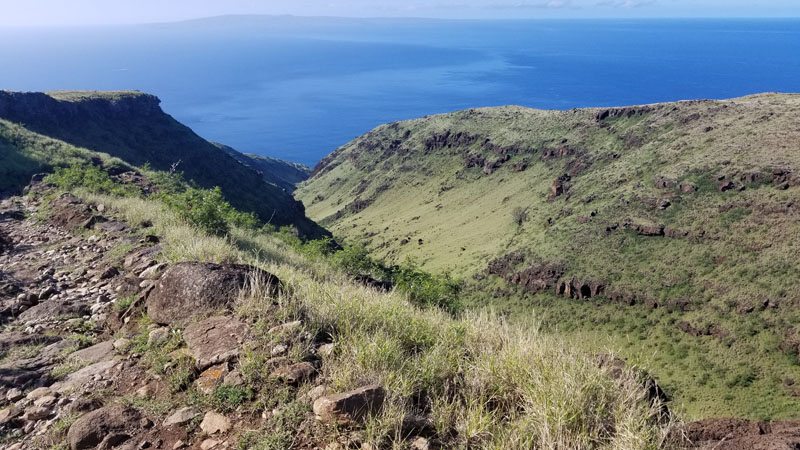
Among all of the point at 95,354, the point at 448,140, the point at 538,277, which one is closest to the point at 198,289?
the point at 95,354

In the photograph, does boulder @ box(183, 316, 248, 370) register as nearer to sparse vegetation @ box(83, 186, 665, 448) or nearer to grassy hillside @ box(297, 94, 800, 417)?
sparse vegetation @ box(83, 186, 665, 448)

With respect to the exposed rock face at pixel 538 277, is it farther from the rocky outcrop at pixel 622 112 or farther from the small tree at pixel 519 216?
the rocky outcrop at pixel 622 112

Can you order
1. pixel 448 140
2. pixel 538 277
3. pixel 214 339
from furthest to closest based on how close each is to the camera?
pixel 448 140 → pixel 538 277 → pixel 214 339

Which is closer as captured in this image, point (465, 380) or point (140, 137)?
point (465, 380)

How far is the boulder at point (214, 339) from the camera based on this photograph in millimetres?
4930

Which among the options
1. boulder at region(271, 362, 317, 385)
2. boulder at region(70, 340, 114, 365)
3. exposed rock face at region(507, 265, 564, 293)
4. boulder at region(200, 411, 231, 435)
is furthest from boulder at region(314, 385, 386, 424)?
exposed rock face at region(507, 265, 564, 293)

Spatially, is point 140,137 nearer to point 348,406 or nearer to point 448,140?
point 448,140

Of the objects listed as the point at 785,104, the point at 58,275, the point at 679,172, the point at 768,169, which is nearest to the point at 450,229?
the point at 679,172

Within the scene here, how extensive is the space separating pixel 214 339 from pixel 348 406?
218 cm

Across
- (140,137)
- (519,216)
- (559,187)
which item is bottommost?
(519,216)

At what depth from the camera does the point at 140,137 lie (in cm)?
6200

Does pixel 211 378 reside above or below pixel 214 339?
below

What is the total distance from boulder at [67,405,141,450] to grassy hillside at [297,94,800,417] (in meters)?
4.78

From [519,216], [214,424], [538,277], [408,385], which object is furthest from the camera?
[519,216]
